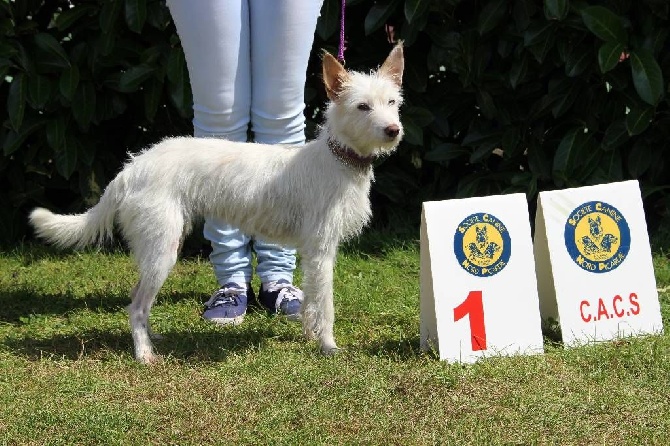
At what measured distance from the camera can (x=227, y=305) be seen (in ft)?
16.7

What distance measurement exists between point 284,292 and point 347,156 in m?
1.10

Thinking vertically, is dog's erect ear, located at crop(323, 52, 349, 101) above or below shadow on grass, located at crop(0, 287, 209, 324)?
above

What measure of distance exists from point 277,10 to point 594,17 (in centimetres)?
208

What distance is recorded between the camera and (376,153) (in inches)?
172

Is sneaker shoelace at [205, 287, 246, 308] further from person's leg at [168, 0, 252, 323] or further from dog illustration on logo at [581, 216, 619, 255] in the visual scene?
dog illustration on logo at [581, 216, 619, 255]

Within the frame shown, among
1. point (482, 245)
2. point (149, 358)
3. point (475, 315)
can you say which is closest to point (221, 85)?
point (149, 358)

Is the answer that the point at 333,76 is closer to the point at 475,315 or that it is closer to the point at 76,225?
the point at 475,315

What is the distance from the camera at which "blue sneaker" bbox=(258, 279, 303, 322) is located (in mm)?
5088

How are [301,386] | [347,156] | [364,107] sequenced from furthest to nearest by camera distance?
[347,156], [364,107], [301,386]

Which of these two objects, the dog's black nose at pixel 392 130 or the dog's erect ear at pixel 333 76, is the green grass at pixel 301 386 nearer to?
the dog's black nose at pixel 392 130

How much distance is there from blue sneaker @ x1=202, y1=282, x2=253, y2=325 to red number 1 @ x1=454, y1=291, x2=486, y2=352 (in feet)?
4.32

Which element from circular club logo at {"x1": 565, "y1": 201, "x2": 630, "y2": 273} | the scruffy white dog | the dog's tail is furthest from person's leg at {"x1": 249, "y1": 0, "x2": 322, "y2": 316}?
circular club logo at {"x1": 565, "y1": 201, "x2": 630, "y2": 273}

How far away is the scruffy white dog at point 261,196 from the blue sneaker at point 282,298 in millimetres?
552

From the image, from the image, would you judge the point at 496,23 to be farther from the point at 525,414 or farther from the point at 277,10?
the point at 525,414
